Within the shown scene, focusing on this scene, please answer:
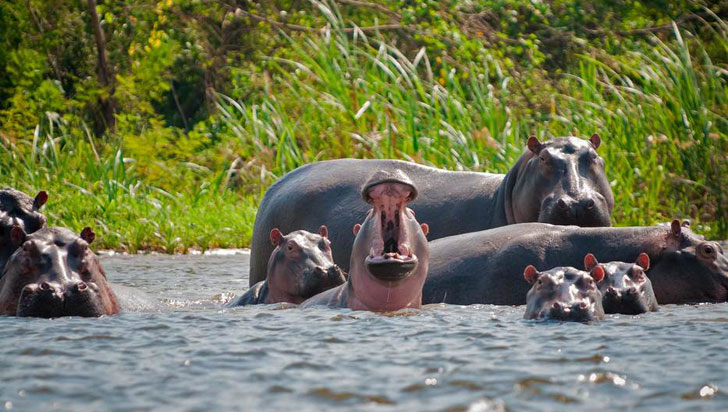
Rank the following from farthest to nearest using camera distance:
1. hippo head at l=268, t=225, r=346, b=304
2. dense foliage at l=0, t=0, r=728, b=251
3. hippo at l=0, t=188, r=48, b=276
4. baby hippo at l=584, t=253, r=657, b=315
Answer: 1. dense foliage at l=0, t=0, r=728, b=251
2. hippo head at l=268, t=225, r=346, b=304
3. hippo at l=0, t=188, r=48, b=276
4. baby hippo at l=584, t=253, r=657, b=315

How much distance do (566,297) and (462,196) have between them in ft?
8.06

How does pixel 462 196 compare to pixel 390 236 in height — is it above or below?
below

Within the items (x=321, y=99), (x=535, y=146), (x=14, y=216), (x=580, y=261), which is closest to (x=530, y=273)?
(x=580, y=261)

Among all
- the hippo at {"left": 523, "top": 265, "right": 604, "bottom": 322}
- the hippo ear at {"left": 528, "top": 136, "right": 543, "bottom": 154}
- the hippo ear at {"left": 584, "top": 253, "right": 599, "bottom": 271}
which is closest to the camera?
the hippo at {"left": 523, "top": 265, "right": 604, "bottom": 322}

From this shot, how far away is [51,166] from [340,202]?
17.8ft

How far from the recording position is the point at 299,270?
6508 millimetres

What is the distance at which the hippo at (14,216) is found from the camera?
19.6 ft

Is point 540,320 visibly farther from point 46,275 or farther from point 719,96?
point 719,96

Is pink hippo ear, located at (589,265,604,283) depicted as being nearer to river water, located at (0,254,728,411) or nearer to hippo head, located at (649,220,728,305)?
river water, located at (0,254,728,411)

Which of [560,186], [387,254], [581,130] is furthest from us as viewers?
[581,130]

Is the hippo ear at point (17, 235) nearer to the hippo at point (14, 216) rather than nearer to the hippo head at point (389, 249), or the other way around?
the hippo at point (14, 216)

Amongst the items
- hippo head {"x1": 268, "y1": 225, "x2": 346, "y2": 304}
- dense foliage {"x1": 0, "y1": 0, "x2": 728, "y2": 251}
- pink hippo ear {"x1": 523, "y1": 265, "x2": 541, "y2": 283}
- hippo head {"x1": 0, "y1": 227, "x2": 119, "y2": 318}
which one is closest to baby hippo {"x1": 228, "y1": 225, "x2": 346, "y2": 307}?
hippo head {"x1": 268, "y1": 225, "x2": 346, "y2": 304}

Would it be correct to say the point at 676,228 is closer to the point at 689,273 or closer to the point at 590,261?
the point at 689,273

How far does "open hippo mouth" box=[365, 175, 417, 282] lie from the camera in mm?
5285
